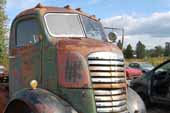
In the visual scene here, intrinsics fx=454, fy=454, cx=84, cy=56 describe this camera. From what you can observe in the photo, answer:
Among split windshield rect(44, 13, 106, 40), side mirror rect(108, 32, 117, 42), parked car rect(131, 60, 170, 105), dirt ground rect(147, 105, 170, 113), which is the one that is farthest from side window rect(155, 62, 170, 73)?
split windshield rect(44, 13, 106, 40)

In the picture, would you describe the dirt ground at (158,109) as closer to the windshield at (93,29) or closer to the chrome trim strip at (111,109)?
the windshield at (93,29)

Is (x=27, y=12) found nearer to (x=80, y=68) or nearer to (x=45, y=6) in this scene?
(x=45, y=6)

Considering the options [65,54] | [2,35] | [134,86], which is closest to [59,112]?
[65,54]

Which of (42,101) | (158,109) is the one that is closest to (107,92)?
(42,101)

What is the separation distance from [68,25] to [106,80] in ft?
4.46

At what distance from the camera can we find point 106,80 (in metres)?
→ 7.41

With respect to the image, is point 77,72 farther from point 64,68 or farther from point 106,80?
point 106,80

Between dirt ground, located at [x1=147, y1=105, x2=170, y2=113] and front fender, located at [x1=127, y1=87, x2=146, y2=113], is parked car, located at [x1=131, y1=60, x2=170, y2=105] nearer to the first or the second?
dirt ground, located at [x1=147, y1=105, x2=170, y2=113]

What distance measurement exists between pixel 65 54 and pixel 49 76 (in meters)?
0.52

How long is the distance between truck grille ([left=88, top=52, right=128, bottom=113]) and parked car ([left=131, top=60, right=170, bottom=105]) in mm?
5306

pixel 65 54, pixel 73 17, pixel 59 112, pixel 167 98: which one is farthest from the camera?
pixel 167 98

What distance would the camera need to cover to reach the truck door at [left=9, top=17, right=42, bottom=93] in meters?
8.10

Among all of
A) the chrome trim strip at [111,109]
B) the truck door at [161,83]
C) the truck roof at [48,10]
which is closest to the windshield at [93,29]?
the truck roof at [48,10]

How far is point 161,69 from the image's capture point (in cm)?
1340
